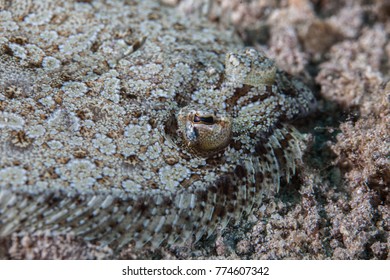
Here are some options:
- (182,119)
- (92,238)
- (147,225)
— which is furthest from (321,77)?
(92,238)

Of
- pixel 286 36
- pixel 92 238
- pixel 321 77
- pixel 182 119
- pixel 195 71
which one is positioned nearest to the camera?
pixel 92 238

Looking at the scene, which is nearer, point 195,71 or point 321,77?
point 195,71

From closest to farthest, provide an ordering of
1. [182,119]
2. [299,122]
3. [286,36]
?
1. [182,119]
2. [299,122]
3. [286,36]

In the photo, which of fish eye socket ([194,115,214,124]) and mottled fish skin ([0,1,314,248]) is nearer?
mottled fish skin ([0,1,314,248])

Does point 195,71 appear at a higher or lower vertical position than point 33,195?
higher

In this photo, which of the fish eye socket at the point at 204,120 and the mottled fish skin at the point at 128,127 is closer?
the mottled fish skin at the point at 128,127
